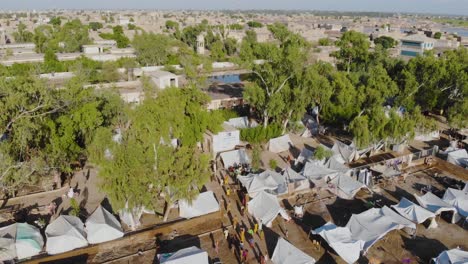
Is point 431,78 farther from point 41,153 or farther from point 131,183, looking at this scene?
point 41,153

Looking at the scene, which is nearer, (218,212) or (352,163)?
(218,212)

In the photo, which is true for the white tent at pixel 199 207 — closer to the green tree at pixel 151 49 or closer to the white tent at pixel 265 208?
the white tent at pixel 265 208

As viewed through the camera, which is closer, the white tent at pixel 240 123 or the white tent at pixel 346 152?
the white tent at pixel 346 152

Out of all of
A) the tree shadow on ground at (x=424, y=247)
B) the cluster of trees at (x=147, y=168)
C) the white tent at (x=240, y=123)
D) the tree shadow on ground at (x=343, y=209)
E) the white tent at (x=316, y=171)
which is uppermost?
the cluster of trees at (x=147, y=168)

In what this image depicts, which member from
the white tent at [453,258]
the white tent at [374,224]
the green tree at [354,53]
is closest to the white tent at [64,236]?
the white tent at [374,224]

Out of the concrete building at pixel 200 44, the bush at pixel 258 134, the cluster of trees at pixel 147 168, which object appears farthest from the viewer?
the concrete building at pixel 200 44

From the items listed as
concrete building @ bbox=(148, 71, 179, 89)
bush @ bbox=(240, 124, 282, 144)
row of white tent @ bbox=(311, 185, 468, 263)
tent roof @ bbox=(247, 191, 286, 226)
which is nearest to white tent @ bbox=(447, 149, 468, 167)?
row of white tent @ bbox=(311, 185, 468, 263)

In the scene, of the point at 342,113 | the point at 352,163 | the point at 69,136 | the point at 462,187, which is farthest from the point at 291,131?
the point at 69,136
